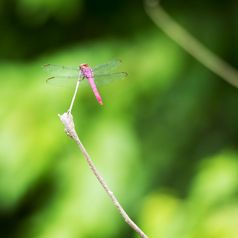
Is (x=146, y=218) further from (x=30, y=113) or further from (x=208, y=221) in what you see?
(x=30, y=113)

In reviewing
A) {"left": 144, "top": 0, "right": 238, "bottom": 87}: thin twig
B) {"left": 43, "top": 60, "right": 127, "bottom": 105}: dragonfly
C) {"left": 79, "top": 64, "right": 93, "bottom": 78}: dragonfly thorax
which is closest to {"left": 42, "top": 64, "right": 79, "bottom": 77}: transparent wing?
{"left": 43, "top": 60, "right": 127, "bottom": 105}: dragonfly

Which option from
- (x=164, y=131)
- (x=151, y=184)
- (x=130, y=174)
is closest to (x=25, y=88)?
(x=130, y=174)

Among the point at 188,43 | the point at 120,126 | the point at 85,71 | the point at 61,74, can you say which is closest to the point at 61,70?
the point at 61,74

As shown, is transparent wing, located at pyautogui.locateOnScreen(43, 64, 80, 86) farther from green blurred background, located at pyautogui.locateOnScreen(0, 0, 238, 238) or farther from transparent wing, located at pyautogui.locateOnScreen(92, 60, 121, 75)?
green blurred background, located at pyautogui.locateOnScreen(0, 0, 238, 238)

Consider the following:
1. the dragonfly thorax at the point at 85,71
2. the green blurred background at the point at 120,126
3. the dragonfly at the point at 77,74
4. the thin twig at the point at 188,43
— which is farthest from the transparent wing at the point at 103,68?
the thin twig at the point at 188,43

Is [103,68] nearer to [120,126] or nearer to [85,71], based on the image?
[85,71]
